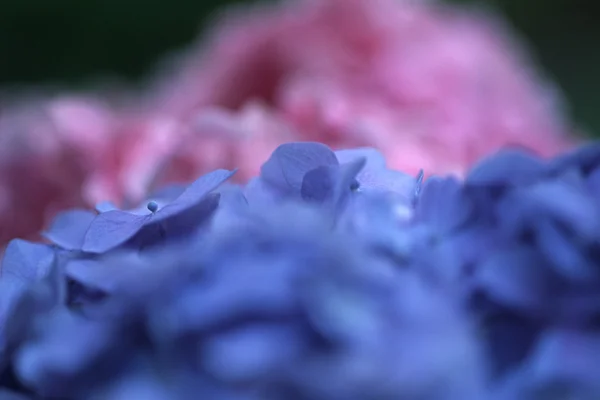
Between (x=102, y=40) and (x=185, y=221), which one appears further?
(x=102, y=40)

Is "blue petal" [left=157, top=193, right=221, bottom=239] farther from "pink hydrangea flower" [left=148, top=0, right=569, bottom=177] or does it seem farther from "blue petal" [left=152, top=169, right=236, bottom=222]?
"pink hydrangea flower" [left=148, top=0, right=569, bottom=177]

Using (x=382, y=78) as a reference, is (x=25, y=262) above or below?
below

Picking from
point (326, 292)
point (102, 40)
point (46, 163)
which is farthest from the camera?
point (102, 40)

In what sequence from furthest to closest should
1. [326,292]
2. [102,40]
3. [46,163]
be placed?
1. [102,40]
2. [46,163]
3. [326,292]

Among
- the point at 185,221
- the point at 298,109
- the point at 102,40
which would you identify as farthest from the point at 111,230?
the point at 102,40

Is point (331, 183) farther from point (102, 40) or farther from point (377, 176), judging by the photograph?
point (102, 40)

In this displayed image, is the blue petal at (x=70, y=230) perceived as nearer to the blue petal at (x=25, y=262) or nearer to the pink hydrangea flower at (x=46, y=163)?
the blue petal at (x=25, y=262)

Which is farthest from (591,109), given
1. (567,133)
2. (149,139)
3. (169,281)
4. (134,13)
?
(169,281)

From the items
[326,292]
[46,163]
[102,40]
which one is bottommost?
[326,292]
